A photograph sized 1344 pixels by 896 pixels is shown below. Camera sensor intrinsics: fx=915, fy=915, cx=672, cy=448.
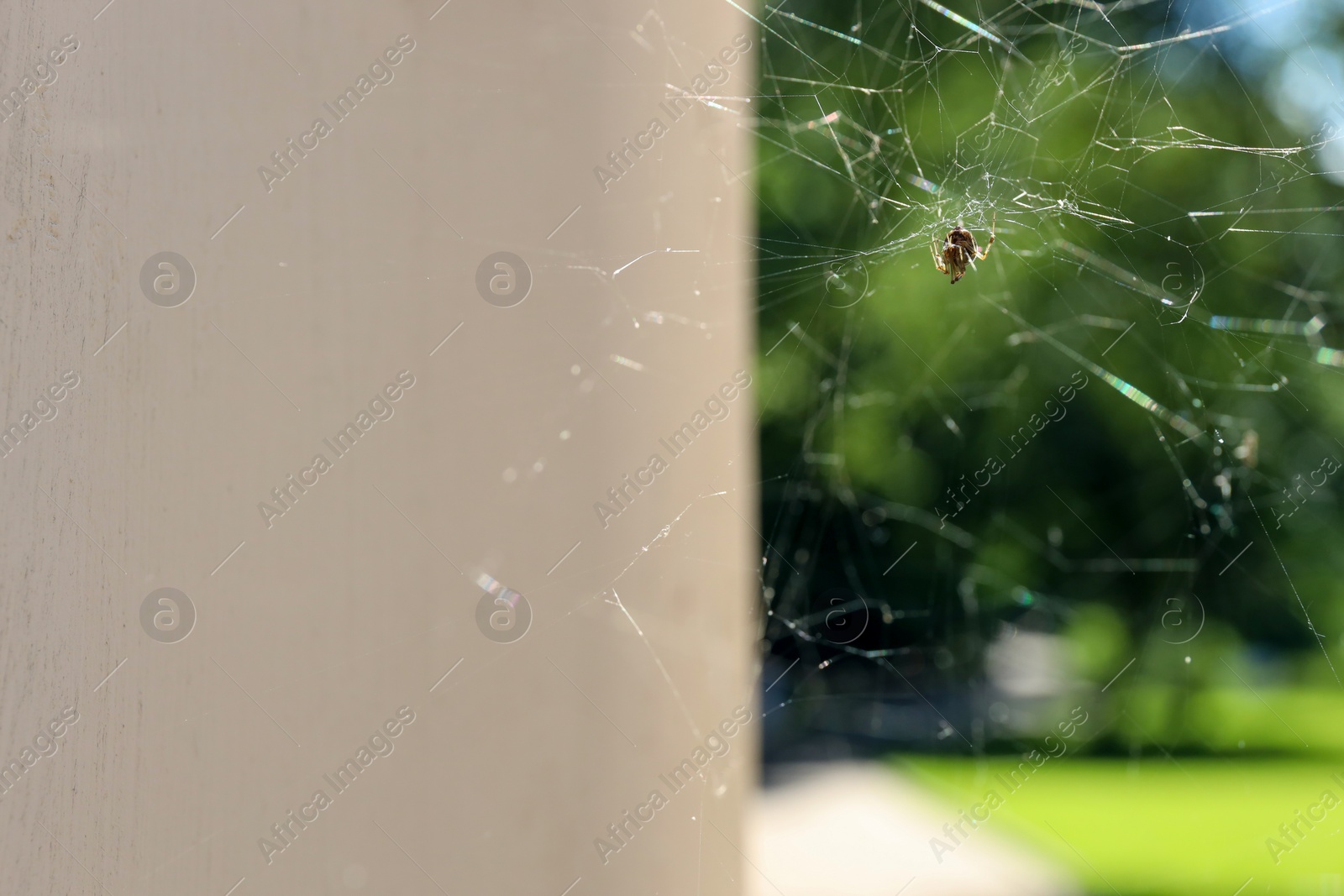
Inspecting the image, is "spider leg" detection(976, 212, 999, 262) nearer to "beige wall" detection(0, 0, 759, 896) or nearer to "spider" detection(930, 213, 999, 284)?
"spider" detection(930, 213, 999, 284)

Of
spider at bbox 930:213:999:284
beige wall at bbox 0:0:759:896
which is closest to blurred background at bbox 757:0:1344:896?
spider at bbox 930:213:999:284

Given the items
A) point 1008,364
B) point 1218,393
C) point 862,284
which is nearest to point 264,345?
point 862,284

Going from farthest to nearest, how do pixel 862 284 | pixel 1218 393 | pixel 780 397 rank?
pixel 780 397 → pixel 1218 393 → pixel 862 284

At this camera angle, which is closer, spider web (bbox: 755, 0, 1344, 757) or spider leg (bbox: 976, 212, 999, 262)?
spider leg (bbox: 976, 212, 999, 262)

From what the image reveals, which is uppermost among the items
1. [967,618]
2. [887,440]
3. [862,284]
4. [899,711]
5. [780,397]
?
[887,440]

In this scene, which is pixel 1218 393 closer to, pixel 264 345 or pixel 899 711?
pixel 264 345

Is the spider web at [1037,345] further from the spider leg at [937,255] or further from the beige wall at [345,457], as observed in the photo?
the beige wall at [345,457]
